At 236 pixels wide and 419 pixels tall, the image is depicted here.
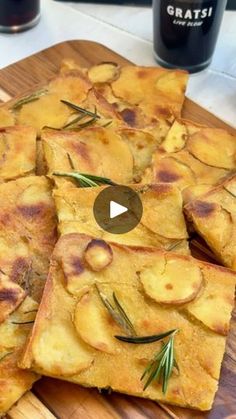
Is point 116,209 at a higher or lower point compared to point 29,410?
higher

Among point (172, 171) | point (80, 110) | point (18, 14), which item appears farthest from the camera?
point (18, 14)

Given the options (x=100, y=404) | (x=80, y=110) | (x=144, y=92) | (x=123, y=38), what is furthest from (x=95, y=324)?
(x=123, y=38)

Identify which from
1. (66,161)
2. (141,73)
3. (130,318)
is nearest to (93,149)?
(66,161)

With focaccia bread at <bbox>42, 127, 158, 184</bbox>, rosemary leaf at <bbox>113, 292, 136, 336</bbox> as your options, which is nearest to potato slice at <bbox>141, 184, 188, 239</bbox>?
focaccia bread at <bbox>42, 127, 158, 184</bbox>

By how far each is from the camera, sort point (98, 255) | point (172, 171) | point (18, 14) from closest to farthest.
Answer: point (98, 255) < point (172, 171) < point (18, 14)

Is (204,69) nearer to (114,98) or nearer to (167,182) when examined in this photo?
(114,98)

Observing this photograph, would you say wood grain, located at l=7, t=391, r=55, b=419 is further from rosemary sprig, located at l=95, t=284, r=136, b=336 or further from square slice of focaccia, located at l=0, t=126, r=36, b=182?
square slice of focaccia, located at l=0, t=126, r=36, b=182

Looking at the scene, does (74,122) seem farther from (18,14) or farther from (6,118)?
(18,14)
